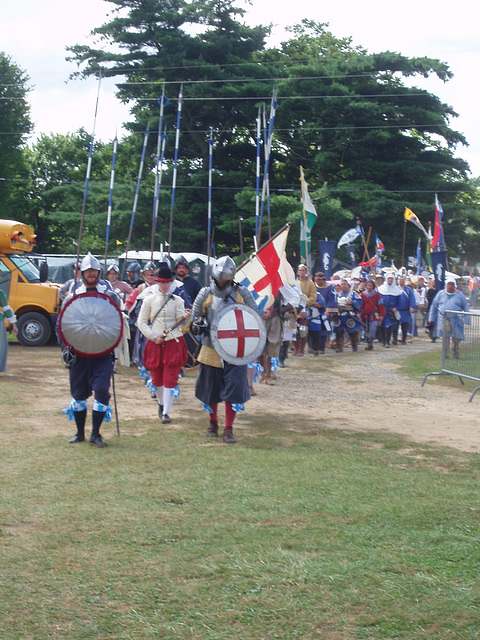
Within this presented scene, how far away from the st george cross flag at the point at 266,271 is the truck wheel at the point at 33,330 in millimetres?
8590

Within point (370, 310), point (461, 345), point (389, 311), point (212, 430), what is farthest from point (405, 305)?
point (212, 430)

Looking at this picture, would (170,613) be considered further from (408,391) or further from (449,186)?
(449,186)

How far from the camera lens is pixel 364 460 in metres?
7.60

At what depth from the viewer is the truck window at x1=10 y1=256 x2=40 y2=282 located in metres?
19.1

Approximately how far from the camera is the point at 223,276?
8633 mm

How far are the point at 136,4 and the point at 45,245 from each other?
17.9 meters

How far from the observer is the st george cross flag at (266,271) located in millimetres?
11055

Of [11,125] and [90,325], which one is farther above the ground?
[11,125]

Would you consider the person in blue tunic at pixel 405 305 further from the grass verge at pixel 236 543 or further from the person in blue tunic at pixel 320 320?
the grass verge at pixel 236 543

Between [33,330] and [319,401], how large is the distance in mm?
9203

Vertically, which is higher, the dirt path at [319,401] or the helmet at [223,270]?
the helmet at [223,270]

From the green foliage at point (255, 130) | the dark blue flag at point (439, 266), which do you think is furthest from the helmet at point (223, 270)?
the green foliage at point (255, 130)

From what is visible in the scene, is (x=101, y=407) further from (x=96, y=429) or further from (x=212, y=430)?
(x=212, y=430)

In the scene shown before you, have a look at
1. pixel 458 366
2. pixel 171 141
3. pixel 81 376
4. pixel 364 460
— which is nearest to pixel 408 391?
pixel 458 366
